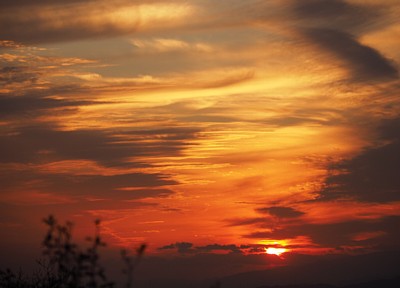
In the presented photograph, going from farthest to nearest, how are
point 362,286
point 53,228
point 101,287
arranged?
1. point 362,286
2. point 101,287
3. point 53,228

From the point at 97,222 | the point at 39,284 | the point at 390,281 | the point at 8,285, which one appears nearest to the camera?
the point at 97,222

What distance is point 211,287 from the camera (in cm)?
1138

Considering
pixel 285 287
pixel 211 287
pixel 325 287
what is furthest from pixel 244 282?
pixel 211 287

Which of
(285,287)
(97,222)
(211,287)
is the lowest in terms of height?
(211,287)

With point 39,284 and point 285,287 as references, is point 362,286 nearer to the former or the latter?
point 285,287

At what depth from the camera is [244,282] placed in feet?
618

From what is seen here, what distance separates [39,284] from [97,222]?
14112 millimetres

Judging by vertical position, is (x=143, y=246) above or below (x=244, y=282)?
below

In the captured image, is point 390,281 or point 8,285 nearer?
point 8,285

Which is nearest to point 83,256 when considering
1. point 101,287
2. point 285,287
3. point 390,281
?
point 101,287

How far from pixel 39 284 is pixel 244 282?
169484 mm

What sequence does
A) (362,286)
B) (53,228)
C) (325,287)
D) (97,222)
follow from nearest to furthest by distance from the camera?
(97,222) → (53,228) → (325,287) → (362,286)

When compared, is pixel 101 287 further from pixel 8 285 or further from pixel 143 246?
pixel 8 285

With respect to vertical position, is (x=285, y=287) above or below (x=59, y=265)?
above
